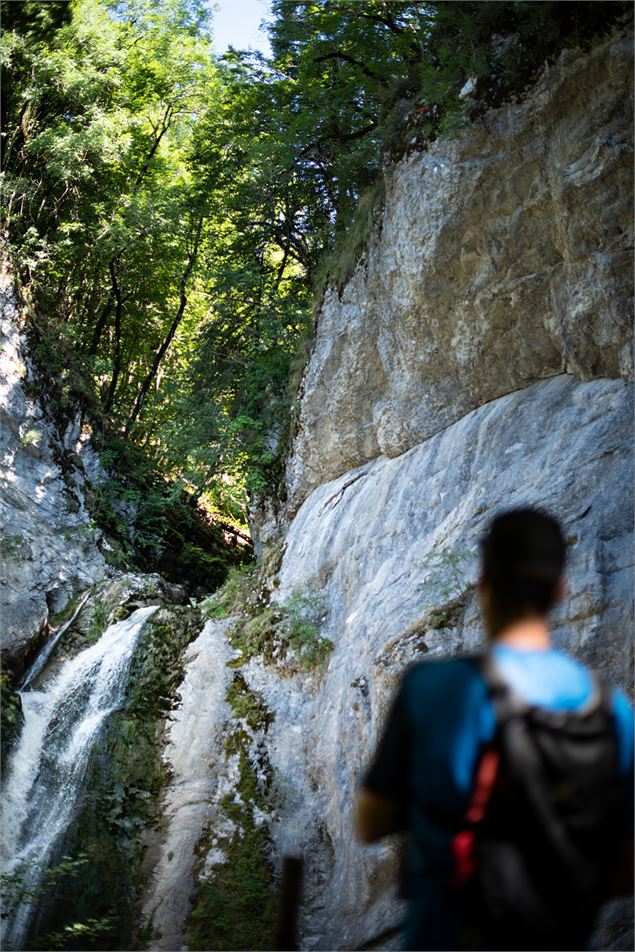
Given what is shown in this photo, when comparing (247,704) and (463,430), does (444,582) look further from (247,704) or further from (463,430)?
(247,704)

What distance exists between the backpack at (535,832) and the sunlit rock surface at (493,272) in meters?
6.05

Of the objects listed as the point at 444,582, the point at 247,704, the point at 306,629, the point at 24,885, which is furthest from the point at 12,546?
the point at 444,582

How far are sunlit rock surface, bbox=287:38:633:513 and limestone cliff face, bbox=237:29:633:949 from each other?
22mm

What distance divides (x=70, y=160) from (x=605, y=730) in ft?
60.7

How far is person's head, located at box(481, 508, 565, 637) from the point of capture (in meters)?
1.88

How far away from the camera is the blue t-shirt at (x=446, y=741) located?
174cm

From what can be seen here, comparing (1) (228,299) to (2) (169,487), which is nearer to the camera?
(1) (228,299)

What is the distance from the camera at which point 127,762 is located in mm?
10133

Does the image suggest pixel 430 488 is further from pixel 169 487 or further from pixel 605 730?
pixel 169 487

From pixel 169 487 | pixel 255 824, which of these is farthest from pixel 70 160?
pixel 255 824

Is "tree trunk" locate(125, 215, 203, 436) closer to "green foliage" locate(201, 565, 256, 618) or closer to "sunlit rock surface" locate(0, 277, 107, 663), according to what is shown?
"sunlit rock surface" locate(0, 277, 107, 663)

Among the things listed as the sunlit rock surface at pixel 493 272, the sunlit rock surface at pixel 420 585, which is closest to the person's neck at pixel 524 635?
the sunlit rock surface at pixel 420 585

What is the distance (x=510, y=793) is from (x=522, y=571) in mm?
483

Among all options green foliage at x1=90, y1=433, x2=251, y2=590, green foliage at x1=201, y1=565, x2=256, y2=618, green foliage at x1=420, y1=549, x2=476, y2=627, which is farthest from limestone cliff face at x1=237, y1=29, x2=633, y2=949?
green foliage at x1=90, y1=433, x2=251, y2=590
